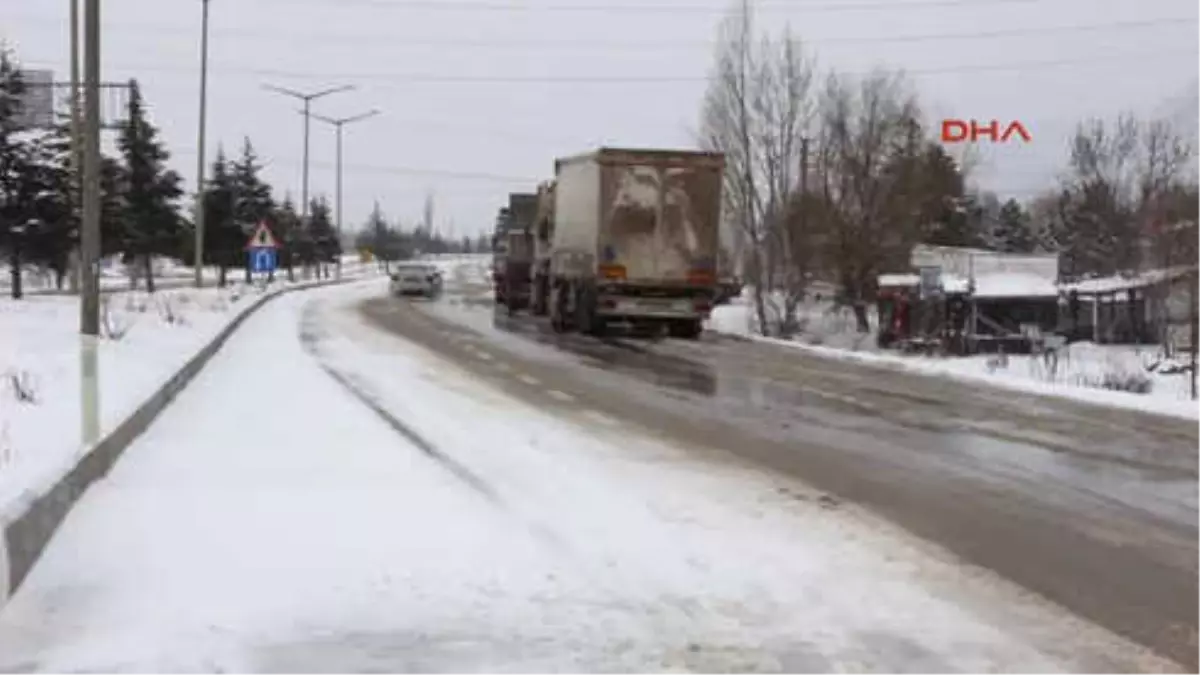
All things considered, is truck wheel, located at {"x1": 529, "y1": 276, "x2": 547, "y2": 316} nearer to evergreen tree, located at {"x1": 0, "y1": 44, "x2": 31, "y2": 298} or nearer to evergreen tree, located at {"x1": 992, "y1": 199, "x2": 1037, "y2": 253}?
evergreen tree, located at {"x1": 0, "y1": 44, "x2": 31, "y2": 298}

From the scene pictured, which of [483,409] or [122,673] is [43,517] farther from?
[483,409]

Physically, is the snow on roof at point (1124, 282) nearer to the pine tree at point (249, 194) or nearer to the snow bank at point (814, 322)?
the snow bank at point (814, 322)

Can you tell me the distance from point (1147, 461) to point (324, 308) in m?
33.6

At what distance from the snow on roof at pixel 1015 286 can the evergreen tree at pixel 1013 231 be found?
3848 centimetres

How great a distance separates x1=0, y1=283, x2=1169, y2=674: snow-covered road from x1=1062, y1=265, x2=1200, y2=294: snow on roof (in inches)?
1015

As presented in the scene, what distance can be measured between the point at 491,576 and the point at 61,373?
9558mm

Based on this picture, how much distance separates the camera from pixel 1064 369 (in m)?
27.2

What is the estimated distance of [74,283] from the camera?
62562 millimetres

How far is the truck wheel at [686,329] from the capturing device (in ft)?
105

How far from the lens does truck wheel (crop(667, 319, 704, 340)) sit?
32.1m

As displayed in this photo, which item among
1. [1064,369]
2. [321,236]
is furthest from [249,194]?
[1064,369]

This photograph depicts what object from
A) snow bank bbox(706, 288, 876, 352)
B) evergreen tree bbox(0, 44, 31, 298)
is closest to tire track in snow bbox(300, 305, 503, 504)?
snow bank bbox(706, 288, 876, 352)

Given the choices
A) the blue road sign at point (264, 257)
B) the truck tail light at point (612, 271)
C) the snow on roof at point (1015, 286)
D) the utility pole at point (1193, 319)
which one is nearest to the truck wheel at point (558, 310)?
the truck tail light at point (612, 271)

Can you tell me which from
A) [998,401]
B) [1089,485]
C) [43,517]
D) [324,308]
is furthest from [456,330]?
[43,517]
